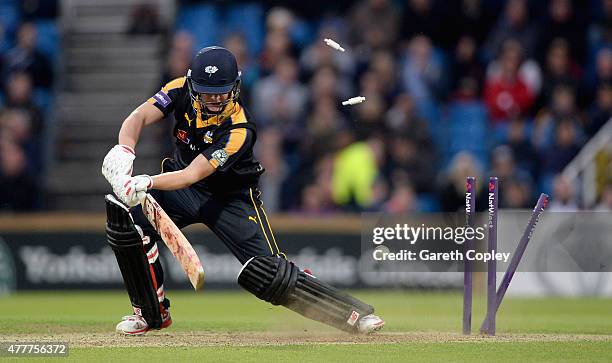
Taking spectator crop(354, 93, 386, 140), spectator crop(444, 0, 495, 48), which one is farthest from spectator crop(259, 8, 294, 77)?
spectator crop(444, 0, 495, 48)

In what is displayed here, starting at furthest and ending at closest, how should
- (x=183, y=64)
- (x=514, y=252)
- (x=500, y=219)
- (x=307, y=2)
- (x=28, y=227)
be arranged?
(x=307, y=2)
(x=183, y=64)
(x=28, y=227)
(x=500, y=219)
(x=514, y=252)

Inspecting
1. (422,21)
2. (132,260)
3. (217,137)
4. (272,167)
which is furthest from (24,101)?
(217,137)

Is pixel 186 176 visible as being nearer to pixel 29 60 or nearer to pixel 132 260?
pixel 132 260

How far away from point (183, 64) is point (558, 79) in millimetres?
4974

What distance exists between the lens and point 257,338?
28.6 ft

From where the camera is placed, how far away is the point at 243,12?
17.4 meters

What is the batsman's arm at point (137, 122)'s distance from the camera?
844 centimetres

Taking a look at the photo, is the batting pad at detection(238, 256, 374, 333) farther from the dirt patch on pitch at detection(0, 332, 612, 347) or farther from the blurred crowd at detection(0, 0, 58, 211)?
the blurred crowd at detection(0, 0, 58, 211)

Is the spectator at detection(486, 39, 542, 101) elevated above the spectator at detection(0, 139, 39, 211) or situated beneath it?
elevated above

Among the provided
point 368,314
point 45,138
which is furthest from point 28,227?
point 368,314

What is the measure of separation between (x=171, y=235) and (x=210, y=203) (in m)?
0.49

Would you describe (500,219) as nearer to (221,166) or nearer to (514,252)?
(514,252)

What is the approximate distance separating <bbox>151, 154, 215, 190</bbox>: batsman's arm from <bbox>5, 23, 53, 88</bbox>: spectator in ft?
29.2

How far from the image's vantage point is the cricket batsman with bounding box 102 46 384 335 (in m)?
8.17
